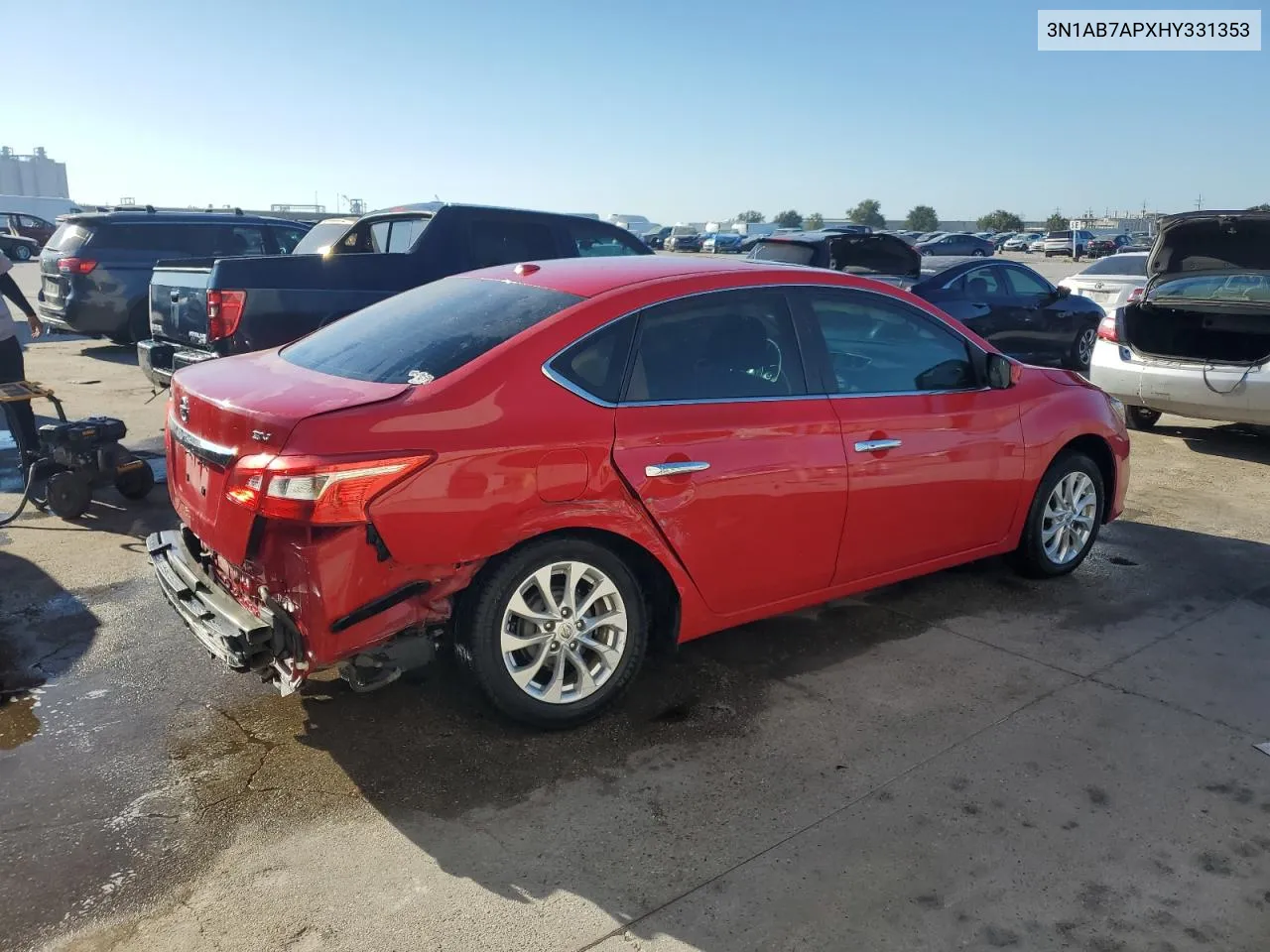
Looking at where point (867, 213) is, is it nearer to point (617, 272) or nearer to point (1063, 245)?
point (1063, 245)

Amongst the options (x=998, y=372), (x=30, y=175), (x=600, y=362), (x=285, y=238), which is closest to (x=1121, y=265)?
(x=285, y=238)

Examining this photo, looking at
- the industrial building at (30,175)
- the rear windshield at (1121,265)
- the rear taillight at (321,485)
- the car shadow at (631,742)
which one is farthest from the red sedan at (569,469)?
the industrial building at (30,175)

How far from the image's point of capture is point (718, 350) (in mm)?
3980

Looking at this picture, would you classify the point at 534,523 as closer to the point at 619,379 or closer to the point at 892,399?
the point at 619,379

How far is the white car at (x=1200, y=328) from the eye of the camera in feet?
26.2

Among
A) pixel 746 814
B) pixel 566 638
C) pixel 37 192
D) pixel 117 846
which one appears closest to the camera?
pixel 117 846

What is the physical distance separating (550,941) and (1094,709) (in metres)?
2.41

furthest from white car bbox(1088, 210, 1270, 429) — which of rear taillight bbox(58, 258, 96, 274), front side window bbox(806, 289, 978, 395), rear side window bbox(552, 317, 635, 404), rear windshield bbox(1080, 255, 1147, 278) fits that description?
rear taillight bbox(58, 258, 96, 274)

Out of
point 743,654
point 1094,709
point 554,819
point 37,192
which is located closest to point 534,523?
point 554,819

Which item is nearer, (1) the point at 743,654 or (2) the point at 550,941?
(2) the point at 550,941

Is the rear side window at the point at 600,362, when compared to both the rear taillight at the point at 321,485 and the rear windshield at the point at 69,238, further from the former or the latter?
the rear windshield at the point at 69,238

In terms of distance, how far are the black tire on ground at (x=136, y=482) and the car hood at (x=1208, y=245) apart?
8156 millimetres

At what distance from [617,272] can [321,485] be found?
1.58 m

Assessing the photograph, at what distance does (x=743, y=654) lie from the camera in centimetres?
443
